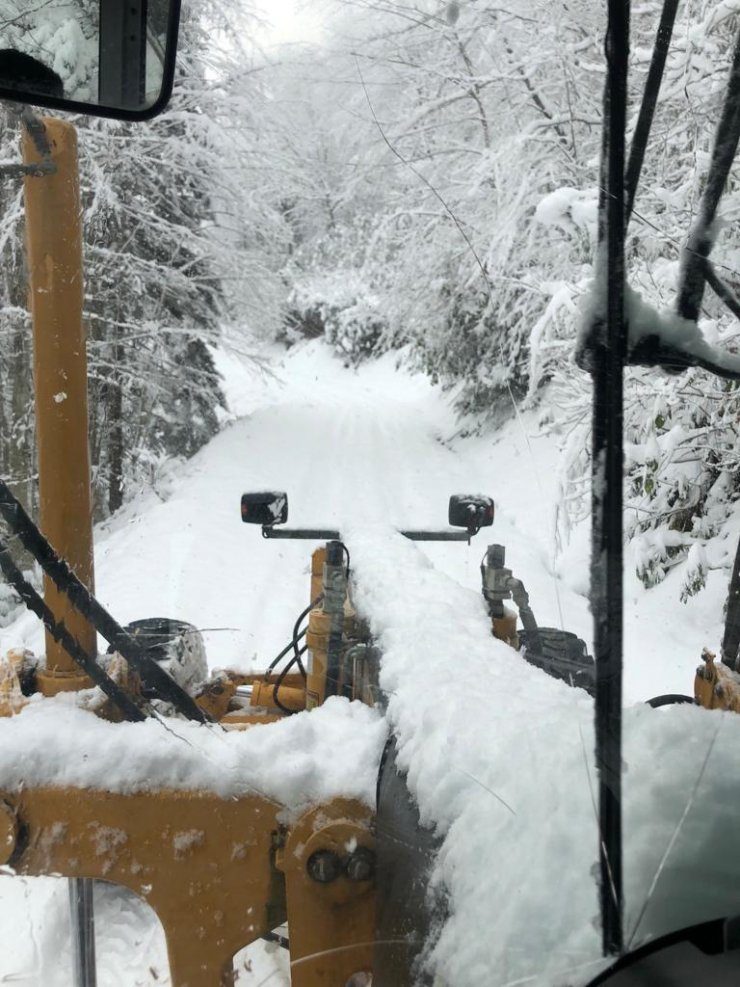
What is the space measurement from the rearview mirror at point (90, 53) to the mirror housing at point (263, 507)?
5.20 ft

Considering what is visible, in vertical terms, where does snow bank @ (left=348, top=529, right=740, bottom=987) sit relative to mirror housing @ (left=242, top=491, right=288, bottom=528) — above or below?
above

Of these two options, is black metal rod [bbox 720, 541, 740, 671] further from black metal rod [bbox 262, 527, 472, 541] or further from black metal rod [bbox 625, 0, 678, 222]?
black metal rod [bbox 262, 527, 472, 541]

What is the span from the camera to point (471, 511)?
270 cm

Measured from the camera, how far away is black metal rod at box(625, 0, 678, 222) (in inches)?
30.1

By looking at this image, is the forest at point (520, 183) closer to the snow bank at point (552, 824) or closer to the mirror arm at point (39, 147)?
the snow bank at point (552, 824)

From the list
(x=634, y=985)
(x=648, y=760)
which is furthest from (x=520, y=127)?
(x=634, y=985)

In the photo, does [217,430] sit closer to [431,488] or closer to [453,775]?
[431,488]

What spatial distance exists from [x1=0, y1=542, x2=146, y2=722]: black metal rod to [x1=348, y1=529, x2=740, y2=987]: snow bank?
2.59 feet

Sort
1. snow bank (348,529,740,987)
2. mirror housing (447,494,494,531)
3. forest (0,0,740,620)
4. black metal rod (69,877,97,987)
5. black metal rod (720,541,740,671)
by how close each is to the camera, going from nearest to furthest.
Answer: snow bank (348,529,740,987), forest (0,0,740,620), black metal rod (720,541,740,671), black metal rod (69,877,97,987), mirror housing (447,494,494,531)

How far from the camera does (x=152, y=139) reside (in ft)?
19.1

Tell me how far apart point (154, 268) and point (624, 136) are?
24.5 ft

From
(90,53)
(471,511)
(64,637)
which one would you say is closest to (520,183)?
(90,53)

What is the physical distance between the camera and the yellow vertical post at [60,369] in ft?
5.89

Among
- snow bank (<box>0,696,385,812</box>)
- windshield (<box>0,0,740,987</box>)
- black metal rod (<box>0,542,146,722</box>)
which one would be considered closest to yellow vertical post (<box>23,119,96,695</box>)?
windshield (<box>0,0,740,987</box>)
